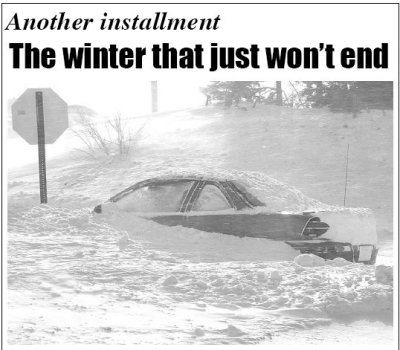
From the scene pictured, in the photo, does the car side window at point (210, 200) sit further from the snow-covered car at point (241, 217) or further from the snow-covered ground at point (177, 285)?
the snow-covered ground at point (177, 285)

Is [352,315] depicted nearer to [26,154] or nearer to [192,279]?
[192,279]

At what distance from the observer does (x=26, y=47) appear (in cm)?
830

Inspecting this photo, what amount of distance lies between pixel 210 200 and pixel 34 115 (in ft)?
18.2

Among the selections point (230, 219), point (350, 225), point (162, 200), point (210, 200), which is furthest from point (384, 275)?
point (162, 200)

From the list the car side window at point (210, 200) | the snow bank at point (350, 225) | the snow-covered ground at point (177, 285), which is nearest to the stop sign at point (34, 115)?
the snow-covered ground at point (177, 285)

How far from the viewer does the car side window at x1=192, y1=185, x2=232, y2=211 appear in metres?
7.28

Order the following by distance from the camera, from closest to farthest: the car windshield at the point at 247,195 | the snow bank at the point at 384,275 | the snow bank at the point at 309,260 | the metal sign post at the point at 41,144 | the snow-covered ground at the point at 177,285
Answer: the snow-covered ground at the point at 177,285, the snow bank at the point at 384,275, the snow bank at the point at 309,260, the car windshield at the point at 247,195, the metal sign post at the point at 41,144

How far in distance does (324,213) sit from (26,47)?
178 inches

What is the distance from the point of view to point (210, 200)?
24.0 ft

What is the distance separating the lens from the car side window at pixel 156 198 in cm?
753

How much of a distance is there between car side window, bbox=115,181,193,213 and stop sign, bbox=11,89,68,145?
13.3ft

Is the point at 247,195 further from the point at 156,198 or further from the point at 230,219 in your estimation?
the point at 156,198

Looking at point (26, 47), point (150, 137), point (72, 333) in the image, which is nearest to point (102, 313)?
point (72, 333)

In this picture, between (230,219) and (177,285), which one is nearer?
(177,285)
